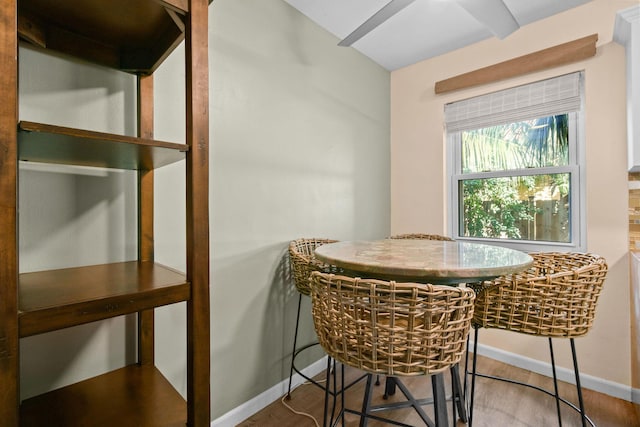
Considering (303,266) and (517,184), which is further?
(517,184)

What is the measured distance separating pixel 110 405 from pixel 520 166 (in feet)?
9.50

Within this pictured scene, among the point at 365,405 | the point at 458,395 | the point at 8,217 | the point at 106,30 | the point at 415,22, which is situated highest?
the point at 415,22

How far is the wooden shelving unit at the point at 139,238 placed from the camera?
0.64 metres

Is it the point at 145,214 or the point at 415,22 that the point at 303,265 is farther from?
the point at 415,22

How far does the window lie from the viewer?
225cm

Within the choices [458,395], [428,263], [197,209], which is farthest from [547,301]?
[197,209]

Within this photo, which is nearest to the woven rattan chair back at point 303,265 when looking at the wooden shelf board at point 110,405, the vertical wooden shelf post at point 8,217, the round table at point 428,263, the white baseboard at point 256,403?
the round table at point 428,263

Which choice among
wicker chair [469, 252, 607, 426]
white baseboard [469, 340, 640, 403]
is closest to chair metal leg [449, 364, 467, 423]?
wicker chair [469, 252, 607, 426]

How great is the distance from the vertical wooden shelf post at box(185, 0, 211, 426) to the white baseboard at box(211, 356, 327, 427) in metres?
0.93

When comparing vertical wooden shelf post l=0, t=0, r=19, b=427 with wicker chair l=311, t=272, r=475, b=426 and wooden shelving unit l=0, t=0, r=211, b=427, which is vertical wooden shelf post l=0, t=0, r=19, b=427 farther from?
wicker chair l=311, t=272, r=475, b=426

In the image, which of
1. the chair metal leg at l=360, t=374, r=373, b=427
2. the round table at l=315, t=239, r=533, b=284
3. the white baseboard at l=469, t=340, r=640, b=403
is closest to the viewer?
the round table at l=315, t=239, r=533, b=284

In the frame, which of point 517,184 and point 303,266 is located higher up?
point 517,184

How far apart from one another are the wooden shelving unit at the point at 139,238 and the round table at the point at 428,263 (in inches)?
23.1

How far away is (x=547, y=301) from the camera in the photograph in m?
1.28
